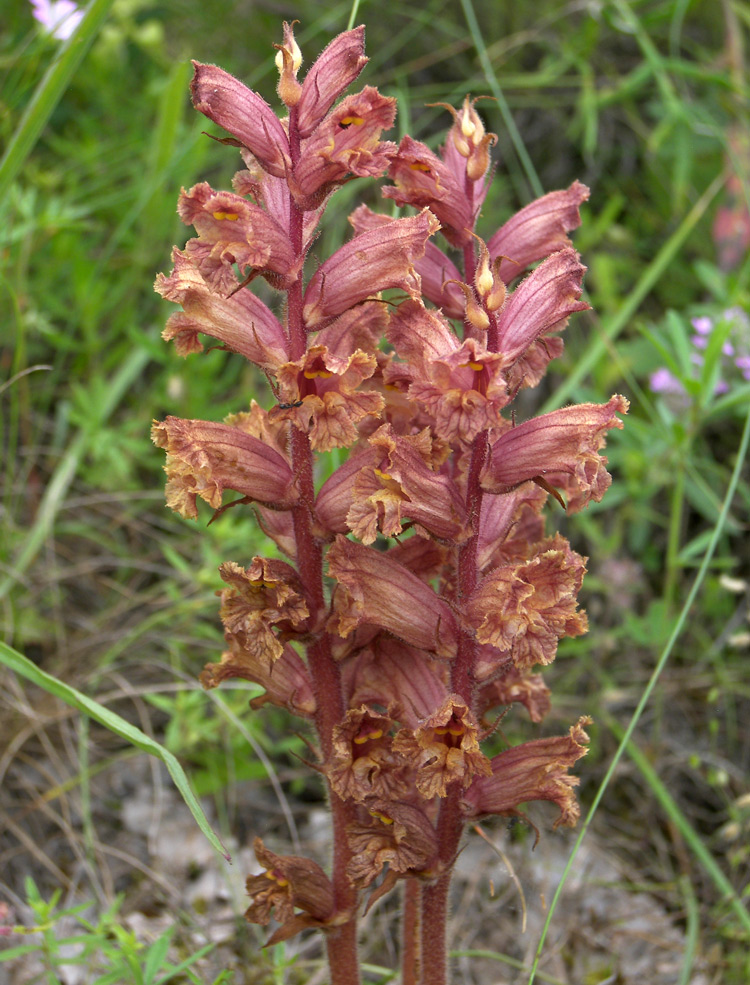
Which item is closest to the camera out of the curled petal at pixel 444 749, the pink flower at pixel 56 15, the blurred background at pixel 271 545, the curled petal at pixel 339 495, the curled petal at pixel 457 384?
the curled petal at pixel 457 384

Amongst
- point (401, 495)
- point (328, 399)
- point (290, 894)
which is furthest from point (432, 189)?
point (290, 894)

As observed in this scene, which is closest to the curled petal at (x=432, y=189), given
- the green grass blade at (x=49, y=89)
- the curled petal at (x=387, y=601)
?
the curled petal at (x=387, y=601)

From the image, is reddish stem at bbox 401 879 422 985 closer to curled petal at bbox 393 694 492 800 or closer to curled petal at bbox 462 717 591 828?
curled petal at bbox 462 717 591 828

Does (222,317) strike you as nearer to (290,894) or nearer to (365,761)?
(365,761)

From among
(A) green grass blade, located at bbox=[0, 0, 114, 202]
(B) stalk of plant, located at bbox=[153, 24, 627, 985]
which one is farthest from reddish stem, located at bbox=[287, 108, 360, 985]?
(A) green grass blade, located at bbox=[0, 0, 114, 202]

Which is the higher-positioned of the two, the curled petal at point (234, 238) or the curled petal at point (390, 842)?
the curled petal at point (234, 238)

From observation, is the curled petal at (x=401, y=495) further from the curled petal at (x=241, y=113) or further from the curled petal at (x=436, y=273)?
the curled petal at (x=241, y=113)
